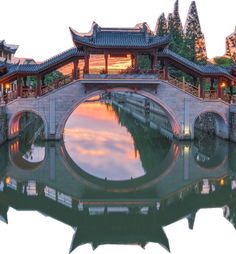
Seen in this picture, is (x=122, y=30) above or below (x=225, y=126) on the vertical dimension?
above

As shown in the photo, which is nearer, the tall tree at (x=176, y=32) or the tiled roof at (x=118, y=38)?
the tiled roof at (x=118, y=38)

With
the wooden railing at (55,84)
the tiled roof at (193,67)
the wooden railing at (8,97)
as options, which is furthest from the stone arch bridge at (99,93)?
the tiled roof at (193,67)

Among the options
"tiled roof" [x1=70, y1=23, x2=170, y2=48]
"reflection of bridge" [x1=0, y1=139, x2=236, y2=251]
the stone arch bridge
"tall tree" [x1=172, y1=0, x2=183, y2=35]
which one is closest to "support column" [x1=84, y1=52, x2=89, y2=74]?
the stone arch bridge

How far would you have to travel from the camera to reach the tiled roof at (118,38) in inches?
975

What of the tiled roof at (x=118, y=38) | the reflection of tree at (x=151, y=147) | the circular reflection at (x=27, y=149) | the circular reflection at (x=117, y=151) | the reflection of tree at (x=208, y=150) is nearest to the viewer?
the circular reflection at (x=117, y=151)

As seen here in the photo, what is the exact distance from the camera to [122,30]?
26516mm

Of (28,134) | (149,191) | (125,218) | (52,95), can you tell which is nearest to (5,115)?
(52,95)

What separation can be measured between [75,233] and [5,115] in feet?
51.9

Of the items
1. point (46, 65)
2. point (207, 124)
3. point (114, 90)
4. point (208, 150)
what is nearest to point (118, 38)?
point (114, 90)

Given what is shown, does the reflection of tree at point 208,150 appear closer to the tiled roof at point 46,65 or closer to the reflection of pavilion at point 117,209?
the reflection of pavilion at point 117,209

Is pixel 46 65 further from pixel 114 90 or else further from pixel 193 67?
pixel 193 67

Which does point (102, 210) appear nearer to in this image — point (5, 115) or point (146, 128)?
point (5, 115)

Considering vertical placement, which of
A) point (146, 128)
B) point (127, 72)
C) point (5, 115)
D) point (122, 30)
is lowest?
point (146, 128)

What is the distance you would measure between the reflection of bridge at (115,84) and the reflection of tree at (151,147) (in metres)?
2.03
